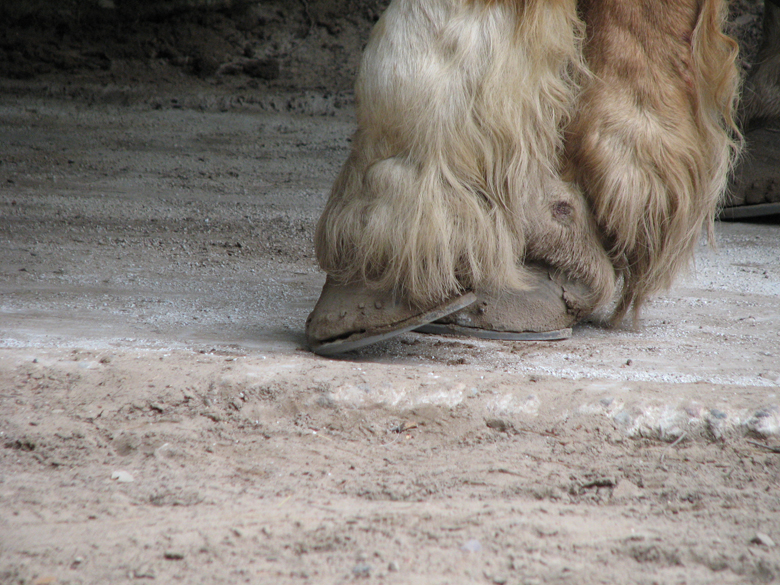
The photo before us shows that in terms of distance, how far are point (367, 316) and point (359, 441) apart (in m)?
0.33

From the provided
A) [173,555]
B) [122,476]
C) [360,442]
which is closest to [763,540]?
[360,442]

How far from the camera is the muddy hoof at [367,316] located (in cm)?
158

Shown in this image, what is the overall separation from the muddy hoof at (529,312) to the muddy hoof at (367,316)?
0.11 m

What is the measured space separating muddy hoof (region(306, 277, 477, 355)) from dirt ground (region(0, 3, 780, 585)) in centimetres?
7

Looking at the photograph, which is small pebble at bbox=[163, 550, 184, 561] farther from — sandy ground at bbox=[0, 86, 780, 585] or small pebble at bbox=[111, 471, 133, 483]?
small pebble at bbox=[111, 471, 133, 483]

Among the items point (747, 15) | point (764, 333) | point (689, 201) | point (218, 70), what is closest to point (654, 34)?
point (689, 201)

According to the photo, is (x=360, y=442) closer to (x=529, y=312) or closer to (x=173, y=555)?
(x=173, y=555)

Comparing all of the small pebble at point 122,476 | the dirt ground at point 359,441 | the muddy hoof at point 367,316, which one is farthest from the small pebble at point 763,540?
the small pebble at point 122,476

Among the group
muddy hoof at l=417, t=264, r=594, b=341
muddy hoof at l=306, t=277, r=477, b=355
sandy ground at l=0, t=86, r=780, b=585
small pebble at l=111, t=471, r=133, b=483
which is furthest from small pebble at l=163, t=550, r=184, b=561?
muddy hoof at l=417, t=264, r=594, b=341

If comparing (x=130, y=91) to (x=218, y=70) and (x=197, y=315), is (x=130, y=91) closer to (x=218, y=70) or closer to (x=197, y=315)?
(x=218, y=70)

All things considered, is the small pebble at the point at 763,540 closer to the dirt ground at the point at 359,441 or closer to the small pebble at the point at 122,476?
the dirt ground at the point at 359,441

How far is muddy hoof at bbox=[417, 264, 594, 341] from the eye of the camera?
5.60ft

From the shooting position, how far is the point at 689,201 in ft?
5.63

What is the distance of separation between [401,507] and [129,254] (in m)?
1.72
